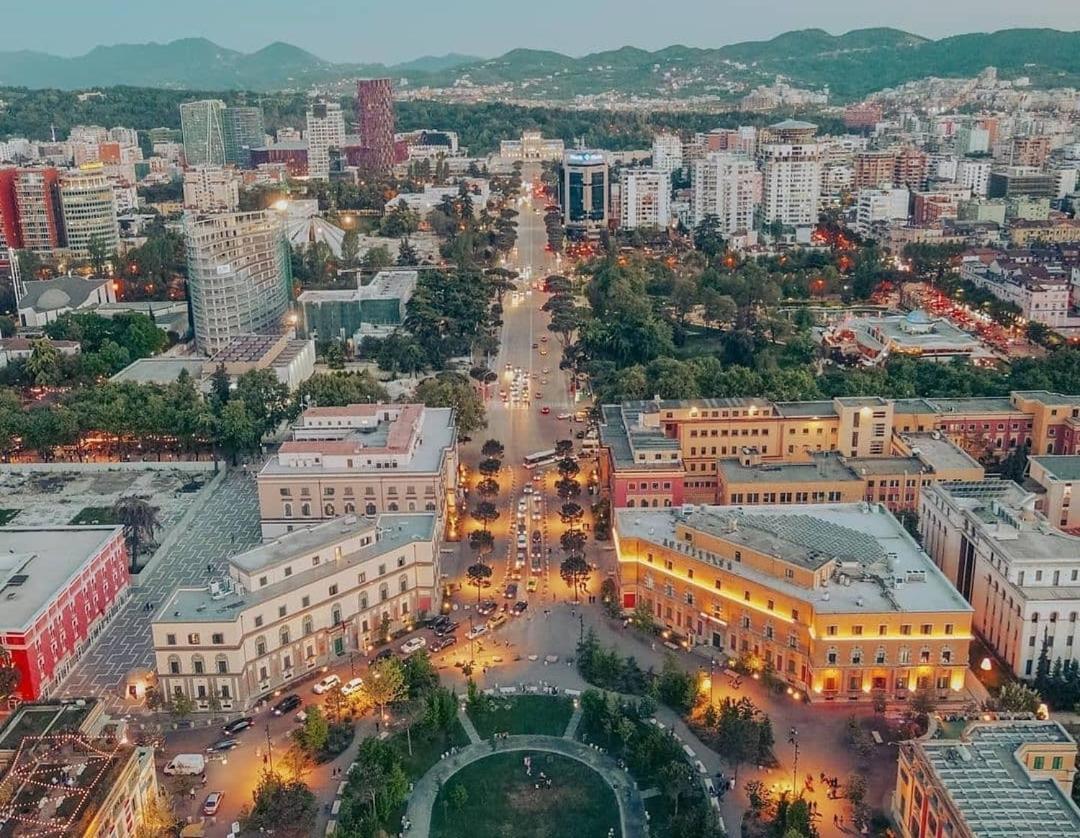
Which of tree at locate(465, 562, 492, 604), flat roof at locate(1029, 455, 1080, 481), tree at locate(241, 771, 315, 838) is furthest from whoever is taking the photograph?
flat roof at locate(1029, 455, 1080, 481)

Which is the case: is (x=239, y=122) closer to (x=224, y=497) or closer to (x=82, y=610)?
(x=224, y=497)

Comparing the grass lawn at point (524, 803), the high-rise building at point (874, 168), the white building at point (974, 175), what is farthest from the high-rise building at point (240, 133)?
the grass lawn at point (524, 803)

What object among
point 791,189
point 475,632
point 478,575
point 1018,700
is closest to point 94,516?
point 478,575

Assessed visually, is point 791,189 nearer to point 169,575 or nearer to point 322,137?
point 169,575

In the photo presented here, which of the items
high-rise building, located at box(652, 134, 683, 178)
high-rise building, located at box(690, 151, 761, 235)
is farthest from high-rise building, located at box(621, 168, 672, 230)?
high-rise building, located at box(652, 134, 683, 178)

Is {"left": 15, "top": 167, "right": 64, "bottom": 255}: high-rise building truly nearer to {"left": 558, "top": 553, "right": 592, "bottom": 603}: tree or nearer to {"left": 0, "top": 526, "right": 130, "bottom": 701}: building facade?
{"left": 0, "top": 526, "right": 130, "bottom": 701}: building facade

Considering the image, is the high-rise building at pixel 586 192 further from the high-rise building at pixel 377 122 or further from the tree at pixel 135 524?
the tree at pixel 135 524

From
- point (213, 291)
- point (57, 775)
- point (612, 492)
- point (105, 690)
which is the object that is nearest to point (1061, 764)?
point (612, 492)
